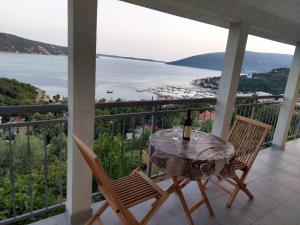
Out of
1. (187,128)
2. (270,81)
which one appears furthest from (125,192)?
(270,81)

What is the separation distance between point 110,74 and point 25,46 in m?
1.08

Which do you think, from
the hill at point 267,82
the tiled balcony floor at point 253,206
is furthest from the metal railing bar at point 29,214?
the hill at point 267,82

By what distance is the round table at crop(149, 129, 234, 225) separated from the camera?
5.92 feet

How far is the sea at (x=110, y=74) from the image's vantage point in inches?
80.4

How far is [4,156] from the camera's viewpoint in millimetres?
2406

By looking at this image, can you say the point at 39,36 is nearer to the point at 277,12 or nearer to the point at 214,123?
the point at 214,123

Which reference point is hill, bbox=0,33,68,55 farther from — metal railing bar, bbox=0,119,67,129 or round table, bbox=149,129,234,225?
round table, bbox=149,129,234,225

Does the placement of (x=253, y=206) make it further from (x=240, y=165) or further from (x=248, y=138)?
(x=248, y=138)

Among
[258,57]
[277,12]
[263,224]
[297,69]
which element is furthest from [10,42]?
[297,69]

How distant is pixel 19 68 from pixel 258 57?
14.1ft

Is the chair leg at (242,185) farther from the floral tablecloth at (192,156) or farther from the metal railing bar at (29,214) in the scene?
the metal railing bar at (29,214)

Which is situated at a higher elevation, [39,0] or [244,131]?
[39,0]

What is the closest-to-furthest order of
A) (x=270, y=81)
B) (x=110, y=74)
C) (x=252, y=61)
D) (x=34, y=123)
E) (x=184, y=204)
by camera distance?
1. (x=34, y=123)
2. (x=184, y=204)
3. (x=110, y=74)
4. (x=252, y=61)
5. (x=270, y=81)

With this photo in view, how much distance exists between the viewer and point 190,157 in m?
1.82
